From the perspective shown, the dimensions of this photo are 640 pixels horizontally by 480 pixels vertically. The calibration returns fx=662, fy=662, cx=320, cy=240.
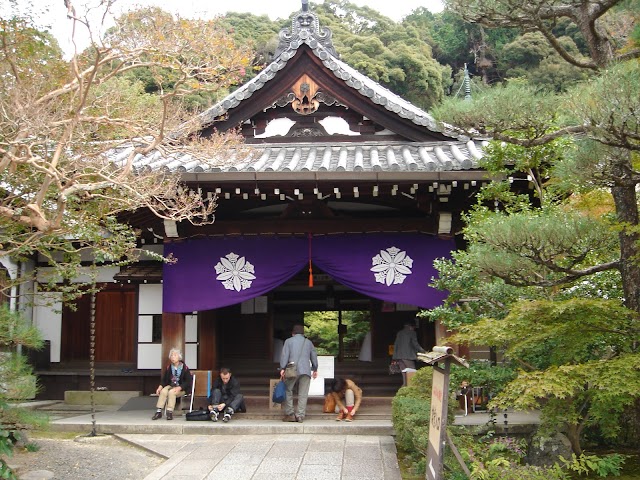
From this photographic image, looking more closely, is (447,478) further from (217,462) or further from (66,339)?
(66,339)

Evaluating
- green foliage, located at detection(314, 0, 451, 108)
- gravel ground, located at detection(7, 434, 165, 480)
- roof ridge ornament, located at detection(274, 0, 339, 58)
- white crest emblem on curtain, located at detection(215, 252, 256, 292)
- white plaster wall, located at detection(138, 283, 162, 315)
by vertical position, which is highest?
green foliage, located at detection(314, 0, 451, 108)

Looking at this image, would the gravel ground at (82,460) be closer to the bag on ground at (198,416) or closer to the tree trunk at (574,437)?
the bag on ground at (198,416)

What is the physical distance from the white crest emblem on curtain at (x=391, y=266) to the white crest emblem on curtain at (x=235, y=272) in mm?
2014

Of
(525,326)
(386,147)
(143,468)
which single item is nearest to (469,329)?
(525,326)

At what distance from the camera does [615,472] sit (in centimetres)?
599

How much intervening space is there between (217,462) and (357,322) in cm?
1008

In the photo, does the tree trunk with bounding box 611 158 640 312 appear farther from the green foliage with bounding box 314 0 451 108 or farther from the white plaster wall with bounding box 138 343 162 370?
the green foliage with bounding box 314 0 451 108

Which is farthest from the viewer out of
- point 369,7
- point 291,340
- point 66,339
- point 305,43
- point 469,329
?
point 369,7

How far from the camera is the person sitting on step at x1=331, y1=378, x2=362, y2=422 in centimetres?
1022

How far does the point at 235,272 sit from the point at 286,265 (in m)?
0.84

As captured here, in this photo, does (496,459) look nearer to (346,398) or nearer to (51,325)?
(346,398)

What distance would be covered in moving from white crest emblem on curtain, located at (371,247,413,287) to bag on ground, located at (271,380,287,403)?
7.33 feet

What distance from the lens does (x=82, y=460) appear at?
25.9ft

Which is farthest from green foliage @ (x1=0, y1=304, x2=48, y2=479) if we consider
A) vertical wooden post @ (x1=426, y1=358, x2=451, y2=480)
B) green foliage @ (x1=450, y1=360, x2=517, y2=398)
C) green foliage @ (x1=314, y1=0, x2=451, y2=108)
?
green foliage @ (x1=314, y1=0, x2=451, y2=108)
